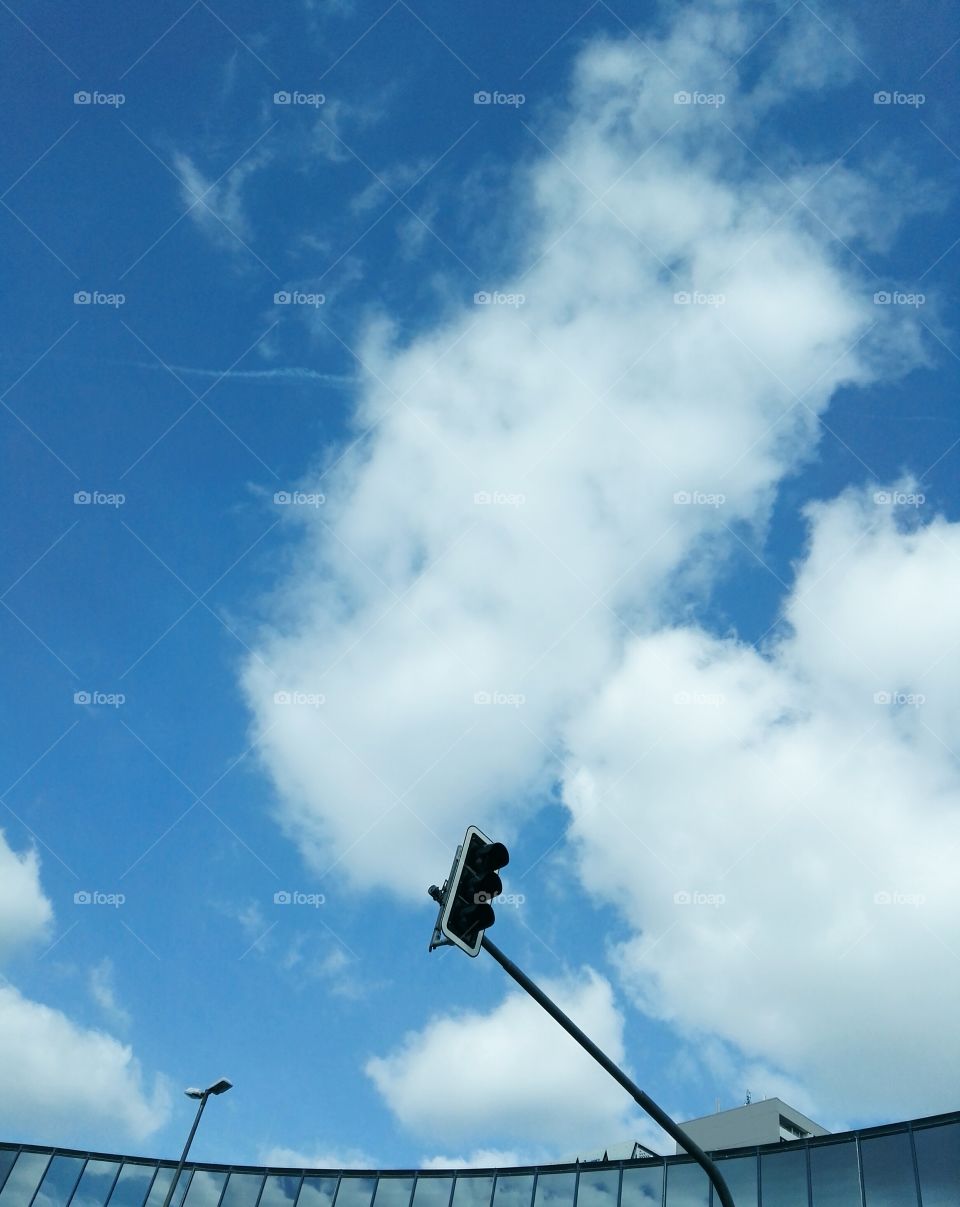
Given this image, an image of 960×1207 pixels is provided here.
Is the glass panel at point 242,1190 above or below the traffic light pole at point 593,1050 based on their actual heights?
above

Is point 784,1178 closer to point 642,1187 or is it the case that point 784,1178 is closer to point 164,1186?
point 642,1187

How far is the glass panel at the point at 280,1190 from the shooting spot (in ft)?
92.6

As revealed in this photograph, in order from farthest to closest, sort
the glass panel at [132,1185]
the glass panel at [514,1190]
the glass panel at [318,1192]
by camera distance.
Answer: the glass panel at [132,1185] → the glass panel at [318,1192] → the glass panel at [514,1190]

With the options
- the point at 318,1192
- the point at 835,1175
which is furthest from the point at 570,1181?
the point at 318,1192

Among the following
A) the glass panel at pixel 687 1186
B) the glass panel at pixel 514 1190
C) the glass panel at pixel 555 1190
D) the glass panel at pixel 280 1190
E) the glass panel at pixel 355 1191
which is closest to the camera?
the glass panel at pixel 687 1186

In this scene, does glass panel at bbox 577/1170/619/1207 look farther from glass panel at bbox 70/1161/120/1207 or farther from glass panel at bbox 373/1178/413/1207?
glass panel at bbox 70/1161/120/1207

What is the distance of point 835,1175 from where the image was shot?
64.7ft

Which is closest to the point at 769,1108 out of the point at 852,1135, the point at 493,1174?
the point at 493,1174

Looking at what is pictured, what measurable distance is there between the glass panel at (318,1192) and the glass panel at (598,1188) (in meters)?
8.49

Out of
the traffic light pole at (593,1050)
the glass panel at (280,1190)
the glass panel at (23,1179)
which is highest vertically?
the glass panel at (280,1190)

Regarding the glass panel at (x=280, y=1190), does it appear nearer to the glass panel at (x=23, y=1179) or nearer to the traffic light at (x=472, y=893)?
the glass panel at (x=23, y=1179)

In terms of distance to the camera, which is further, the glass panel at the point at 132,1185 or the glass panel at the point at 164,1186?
the glass panel at the point at 132,1185

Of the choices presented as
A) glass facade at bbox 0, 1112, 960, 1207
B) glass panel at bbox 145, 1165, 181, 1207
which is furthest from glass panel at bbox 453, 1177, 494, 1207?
glass panel at bbox 145, 1165, 181, 1207

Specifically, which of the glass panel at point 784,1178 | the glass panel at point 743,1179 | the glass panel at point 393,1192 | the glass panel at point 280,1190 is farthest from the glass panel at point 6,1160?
the glass panel at point 784,1178
